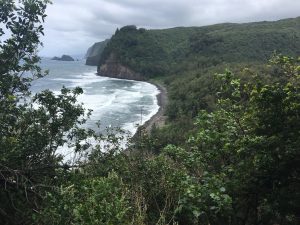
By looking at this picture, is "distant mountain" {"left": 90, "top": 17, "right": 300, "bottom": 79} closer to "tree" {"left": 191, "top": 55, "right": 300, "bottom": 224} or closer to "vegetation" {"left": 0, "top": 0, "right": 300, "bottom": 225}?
"vegetation" {"left": 0, "top": 0, "right": 300, "bottom": 225}

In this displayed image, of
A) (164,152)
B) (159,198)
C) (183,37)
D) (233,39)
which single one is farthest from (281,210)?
(183,37)

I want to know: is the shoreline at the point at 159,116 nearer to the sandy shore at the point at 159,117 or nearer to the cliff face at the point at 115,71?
the sandy shore at the point at 159,117

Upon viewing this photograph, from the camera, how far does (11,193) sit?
277 inches

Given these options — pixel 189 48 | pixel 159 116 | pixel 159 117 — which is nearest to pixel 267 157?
pixel 159 117

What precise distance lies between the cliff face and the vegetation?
11199 cm

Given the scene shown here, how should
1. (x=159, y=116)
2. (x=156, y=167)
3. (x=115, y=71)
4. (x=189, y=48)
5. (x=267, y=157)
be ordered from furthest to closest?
(x=115, y=71) < (x=189, y=48) < (x=159, y=116) < (x=156, y=167) < (x=267, y=157)

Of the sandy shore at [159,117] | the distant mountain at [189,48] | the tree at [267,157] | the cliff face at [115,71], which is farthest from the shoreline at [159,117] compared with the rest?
the cliff face at [115,71]

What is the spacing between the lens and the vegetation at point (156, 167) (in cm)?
620

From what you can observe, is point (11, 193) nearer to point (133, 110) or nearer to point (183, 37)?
point (133, 110)

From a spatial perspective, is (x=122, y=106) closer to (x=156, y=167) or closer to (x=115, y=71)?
(x=156, y=167)

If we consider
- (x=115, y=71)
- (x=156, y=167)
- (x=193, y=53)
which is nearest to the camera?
(x=156, y=167)

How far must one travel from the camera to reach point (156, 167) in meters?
8.90

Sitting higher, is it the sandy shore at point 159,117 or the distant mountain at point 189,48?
the distant mountain at point 189,48

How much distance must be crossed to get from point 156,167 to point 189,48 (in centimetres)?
12609
